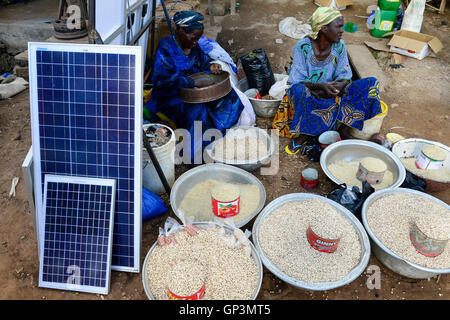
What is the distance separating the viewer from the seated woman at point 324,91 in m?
3.77

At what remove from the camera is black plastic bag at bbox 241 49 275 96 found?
462cm

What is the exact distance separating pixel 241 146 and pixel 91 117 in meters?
1.76

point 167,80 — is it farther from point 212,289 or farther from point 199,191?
point 212,289

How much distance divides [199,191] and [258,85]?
7.07 feet

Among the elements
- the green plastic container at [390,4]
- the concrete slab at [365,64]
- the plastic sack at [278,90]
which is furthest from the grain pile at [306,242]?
the green plastic container at [390,4]

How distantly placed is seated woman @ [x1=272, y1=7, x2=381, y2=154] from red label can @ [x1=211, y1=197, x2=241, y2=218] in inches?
56.5

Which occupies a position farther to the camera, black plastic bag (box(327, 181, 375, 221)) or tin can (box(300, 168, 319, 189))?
tin can (box(300, 168, 319, 189))

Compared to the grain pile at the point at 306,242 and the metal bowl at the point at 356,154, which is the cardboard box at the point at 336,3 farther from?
the grain pile at the point at 306,242

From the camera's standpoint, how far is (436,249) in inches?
98.7

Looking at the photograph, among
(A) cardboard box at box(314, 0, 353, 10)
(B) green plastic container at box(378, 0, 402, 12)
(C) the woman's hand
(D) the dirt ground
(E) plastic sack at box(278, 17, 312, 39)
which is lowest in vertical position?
(D) the dirt ground

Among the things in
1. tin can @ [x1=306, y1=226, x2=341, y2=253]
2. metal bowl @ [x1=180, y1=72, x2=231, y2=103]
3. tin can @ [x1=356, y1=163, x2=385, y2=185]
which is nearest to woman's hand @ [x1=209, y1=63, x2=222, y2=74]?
metal bowl @ [x1=180, y1=72, x2=231, y2=103]

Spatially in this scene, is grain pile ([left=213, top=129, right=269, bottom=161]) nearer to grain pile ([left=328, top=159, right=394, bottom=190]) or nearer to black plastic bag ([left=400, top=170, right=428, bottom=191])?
grain pile ([left=328, top=159, right=394, bottom=190])

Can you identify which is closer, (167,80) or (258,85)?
(167,80)

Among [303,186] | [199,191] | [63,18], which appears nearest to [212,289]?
[199,191]
